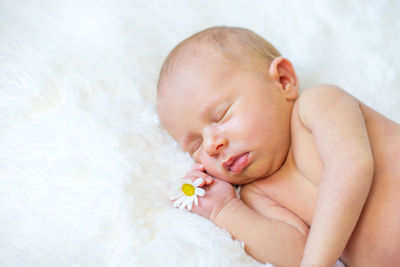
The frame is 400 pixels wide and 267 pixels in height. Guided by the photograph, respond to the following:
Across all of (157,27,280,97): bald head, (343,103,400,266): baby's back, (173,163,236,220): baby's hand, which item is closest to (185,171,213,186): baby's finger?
(173,163,236,220): baby's hand

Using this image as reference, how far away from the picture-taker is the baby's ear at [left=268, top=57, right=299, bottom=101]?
1299mm

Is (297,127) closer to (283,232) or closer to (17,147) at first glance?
(283,232)

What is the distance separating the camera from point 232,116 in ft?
4.01

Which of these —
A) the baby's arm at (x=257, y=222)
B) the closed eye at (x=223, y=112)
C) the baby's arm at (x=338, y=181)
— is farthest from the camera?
the closed eye at (x=223, y=112)

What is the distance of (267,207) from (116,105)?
59 cm

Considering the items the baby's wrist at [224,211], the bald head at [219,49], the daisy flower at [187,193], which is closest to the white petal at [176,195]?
the daisy flower at [187,193]

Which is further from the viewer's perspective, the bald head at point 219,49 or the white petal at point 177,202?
the bald head at point 219,49

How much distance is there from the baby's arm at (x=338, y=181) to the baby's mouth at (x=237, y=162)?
21 centimetres

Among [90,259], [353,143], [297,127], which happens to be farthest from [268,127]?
[90,259]

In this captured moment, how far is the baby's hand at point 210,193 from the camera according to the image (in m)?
1.20

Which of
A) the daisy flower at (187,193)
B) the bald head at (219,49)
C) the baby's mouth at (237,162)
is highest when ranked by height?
the bald head at (219,49)

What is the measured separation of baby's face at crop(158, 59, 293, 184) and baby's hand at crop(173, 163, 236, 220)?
25 mm

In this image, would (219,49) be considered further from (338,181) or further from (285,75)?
(338,181)

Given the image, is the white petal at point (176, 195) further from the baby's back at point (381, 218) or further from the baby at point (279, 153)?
the baby's back at point (381, 218)
